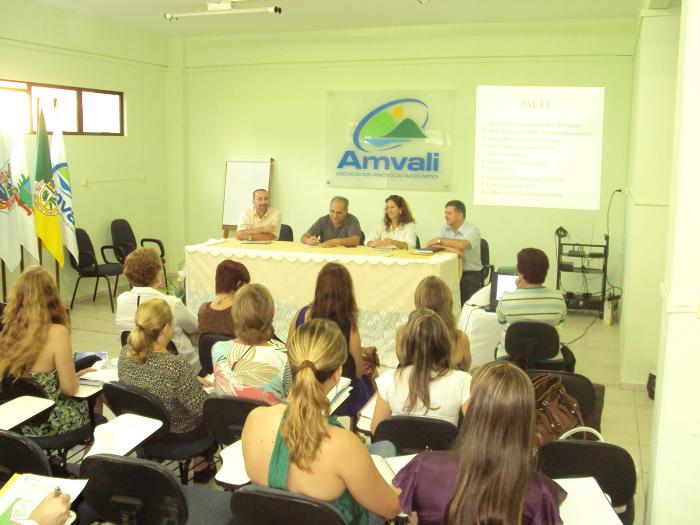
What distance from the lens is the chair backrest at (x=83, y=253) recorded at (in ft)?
24.9

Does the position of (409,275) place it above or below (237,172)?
below

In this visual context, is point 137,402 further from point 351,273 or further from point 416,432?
point 351,273

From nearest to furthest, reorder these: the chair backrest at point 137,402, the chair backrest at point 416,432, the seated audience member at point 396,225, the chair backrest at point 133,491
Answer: the chair backrest at point 133,491
the chair backrest at point 416,432
the chair backrest at point 137,402
the seated audience member at point 396,225

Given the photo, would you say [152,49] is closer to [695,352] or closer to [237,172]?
[237,172]

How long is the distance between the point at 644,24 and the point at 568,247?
329 cm

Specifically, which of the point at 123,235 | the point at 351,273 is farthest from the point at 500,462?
the point at 123,235

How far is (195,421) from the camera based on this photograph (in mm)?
3168

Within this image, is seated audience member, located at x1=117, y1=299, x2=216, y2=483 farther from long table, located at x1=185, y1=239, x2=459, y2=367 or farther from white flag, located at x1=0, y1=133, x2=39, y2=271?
white flag, located at x1=0, y1=133, x2=39, y2=271

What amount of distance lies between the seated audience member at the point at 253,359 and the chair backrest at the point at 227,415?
0.17m

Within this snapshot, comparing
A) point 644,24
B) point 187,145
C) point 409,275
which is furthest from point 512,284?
point 187,145

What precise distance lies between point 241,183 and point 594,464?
7.38 m

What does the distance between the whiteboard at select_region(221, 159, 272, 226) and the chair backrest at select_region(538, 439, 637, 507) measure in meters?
7.09

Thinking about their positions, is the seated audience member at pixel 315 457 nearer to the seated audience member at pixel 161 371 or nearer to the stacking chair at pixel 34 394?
the seated audience member at pixel 161 371

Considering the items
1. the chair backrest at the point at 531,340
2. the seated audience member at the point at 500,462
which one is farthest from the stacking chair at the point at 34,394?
the chair backrest at the point at 531,340
